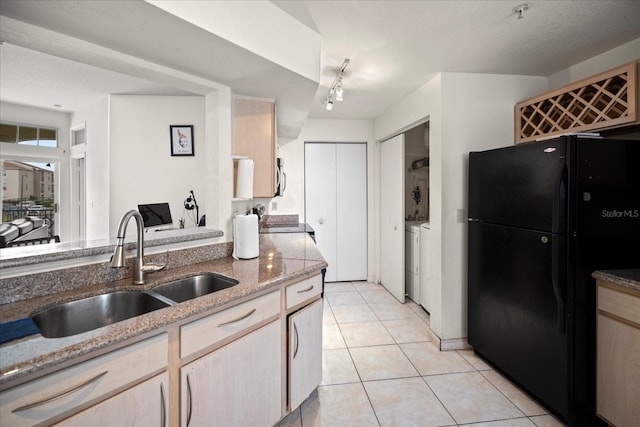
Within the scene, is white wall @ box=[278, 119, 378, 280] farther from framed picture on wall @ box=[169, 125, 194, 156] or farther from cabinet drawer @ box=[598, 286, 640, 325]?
cabinet drawer @ box=[598, 286, 640, 325]

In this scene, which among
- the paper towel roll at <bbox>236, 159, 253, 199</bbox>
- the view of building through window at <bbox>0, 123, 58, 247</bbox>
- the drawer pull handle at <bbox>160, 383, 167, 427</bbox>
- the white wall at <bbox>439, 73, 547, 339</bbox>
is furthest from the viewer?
the white wall at <bbox>439, 73, 547, 339</bbox>

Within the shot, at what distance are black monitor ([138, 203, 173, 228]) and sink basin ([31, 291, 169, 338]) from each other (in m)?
1.19

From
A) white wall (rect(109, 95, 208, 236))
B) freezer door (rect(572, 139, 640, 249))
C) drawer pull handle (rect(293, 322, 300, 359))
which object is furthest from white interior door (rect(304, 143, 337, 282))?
freezer door (rect(572, 139, 640, 249))

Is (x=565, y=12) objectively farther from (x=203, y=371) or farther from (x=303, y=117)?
(x=203, y=371)

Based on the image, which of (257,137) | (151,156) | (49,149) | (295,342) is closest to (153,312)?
(295,342)

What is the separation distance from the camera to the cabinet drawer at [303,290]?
169 centimetres

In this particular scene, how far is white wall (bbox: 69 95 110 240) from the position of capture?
272 cm

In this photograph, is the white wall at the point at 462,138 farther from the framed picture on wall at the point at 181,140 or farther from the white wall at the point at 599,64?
the framed picture on wall at the point at 181,140

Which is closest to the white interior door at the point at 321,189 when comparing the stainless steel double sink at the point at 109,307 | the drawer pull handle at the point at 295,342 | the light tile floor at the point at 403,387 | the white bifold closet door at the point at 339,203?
the white bifold closet door at the point at 339,203

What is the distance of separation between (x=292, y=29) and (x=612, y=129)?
6.77 ft

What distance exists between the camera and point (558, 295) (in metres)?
1.77

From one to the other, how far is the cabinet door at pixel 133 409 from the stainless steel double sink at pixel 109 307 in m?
0.32

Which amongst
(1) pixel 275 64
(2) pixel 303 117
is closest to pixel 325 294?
(2) pixel 303 117

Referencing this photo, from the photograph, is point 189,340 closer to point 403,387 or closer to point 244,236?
point 244,236
